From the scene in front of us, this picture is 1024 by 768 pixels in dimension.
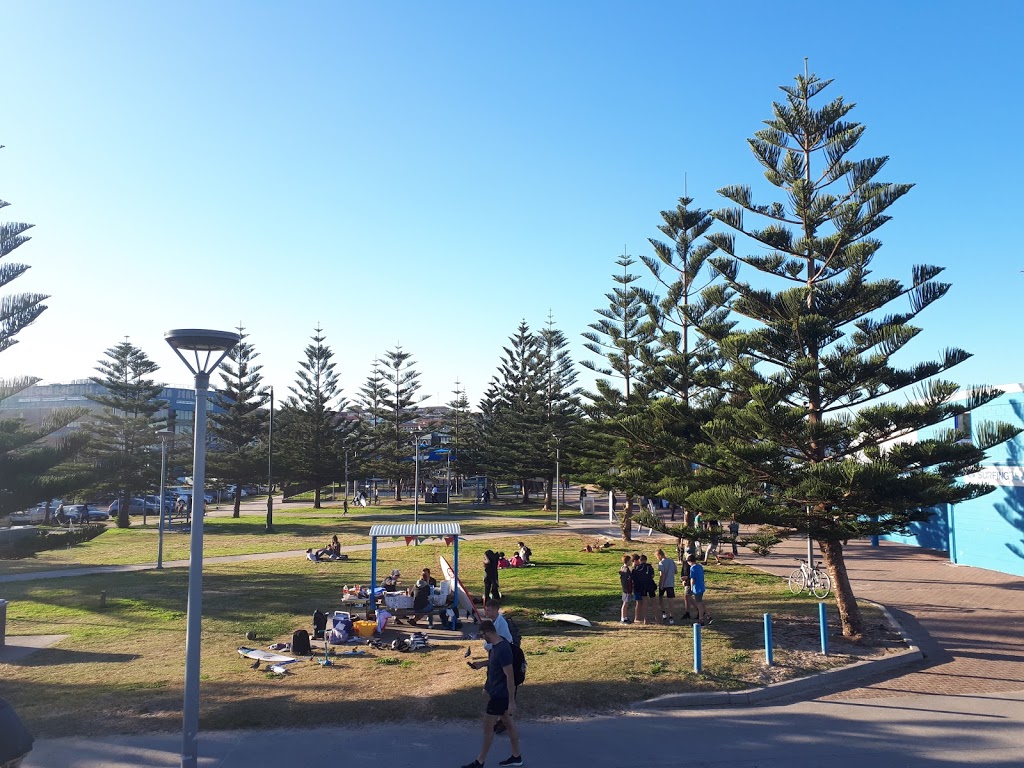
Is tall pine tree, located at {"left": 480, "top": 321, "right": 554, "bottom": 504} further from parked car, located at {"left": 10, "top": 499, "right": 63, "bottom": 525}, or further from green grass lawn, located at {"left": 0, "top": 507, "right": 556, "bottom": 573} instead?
parked car, located at {"left": 10, "top": 499, "right": 63, "bottom": 525}

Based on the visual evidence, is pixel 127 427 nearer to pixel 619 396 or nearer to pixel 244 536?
pixel 244 536

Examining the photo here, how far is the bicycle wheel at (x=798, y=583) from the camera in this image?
17.0 metres

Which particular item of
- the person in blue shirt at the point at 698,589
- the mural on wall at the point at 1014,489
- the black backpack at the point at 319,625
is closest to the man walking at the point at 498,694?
the black backpack at the point at 319,625

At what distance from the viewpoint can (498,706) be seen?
273 inches

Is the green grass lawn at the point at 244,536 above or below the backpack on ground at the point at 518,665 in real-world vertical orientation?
below

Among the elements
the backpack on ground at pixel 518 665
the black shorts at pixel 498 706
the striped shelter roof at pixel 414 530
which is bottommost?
the black shorts at pixel 498 706

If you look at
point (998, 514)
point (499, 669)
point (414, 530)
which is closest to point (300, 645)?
point (414, 530)

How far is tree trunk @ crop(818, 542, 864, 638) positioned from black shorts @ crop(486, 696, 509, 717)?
25.9 feet

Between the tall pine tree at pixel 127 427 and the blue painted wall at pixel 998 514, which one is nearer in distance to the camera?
the blue painted wall at pixel 998 514

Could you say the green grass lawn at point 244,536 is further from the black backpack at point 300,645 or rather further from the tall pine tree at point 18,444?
the black backpack at point 300,645

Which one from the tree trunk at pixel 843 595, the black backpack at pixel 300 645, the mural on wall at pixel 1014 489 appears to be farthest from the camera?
the mural on wall at pixel 1014 489

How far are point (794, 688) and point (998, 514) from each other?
46.4 ft

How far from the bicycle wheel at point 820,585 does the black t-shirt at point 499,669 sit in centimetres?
1184

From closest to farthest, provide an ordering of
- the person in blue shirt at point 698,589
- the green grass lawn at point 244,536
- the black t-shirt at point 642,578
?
the person in blue shirt at point 698,589 < the black t-shirt at point 642,578 < the green grass lawn at point 244,536
